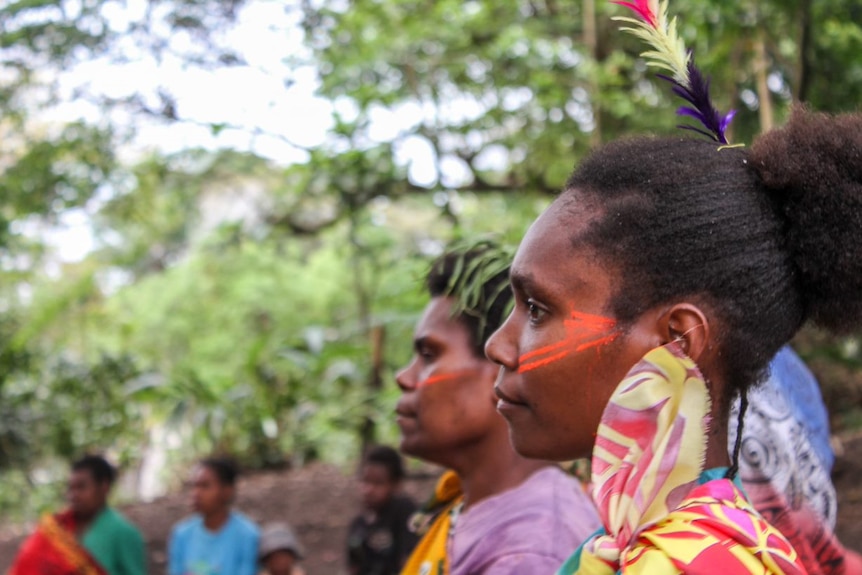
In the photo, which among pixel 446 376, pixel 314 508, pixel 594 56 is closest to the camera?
pixel 446 376

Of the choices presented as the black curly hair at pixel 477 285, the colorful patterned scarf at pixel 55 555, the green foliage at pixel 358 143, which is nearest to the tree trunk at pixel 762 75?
the green foliage at pixel 358 143

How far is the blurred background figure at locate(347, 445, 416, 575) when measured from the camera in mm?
4648

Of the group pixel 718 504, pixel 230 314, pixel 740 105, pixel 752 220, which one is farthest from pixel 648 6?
pixel 230 314

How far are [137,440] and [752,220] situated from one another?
8.77 metres

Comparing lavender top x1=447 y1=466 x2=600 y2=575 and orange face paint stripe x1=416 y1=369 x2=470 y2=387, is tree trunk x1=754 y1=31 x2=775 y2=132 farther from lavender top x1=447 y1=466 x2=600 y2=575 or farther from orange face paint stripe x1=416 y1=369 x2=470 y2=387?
lavender top x1=447 y1=466 x2=600 y2=575

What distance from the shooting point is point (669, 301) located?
1.36 meters

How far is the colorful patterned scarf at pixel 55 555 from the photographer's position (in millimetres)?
5246

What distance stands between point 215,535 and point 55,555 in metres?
0.87

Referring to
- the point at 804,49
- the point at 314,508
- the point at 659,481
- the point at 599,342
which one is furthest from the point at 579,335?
the point at 314,508

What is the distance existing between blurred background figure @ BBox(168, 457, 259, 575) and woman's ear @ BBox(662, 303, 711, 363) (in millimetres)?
4481

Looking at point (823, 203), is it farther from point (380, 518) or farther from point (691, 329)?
point (380, 518)

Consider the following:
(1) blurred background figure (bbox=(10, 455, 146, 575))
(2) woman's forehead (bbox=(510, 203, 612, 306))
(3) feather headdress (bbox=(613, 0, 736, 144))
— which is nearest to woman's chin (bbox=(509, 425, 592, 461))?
(2) woman's forehead (bbox=(510, 203, 612, 306))

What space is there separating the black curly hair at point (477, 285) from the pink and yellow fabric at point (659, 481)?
1051 millimetres

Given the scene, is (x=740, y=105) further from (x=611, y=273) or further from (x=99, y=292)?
(x=99, y=292)
